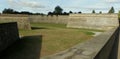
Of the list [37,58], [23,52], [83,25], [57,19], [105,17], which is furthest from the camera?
[57,19]

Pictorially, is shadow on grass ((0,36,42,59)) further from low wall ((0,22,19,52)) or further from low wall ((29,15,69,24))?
low wall ((29,15,69,24))

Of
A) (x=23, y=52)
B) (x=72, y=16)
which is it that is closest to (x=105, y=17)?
(x=72, y=16)

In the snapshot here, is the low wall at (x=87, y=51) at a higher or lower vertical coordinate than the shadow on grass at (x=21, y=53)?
higher

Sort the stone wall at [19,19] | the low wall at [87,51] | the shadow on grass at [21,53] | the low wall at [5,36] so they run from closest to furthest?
the low wall at [87,51] → the shadow on grass at [21,53] → the low wall at [5,36] → the stone wall at [19,19]

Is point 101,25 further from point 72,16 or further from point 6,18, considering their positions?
point 6,18

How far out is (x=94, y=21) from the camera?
41.9 metres

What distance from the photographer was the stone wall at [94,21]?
128 feet

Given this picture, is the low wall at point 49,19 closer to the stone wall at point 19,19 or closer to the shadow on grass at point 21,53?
the stone wall at point 19,19

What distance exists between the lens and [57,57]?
2.61 metres

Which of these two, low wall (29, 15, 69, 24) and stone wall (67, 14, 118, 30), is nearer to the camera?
stone wall (67, 14, 118, 30)

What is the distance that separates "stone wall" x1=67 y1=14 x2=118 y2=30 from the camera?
128 ft

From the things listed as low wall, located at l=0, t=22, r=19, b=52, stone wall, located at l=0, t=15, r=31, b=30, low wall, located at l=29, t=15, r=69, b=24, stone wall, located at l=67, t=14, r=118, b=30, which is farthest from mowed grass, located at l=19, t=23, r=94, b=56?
low wall, located at l=29, t=15, r=69, b=24

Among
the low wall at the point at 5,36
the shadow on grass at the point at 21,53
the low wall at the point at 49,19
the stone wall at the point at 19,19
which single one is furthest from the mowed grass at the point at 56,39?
the low wall at the point at 49,19

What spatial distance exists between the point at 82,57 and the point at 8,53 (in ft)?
37.9
